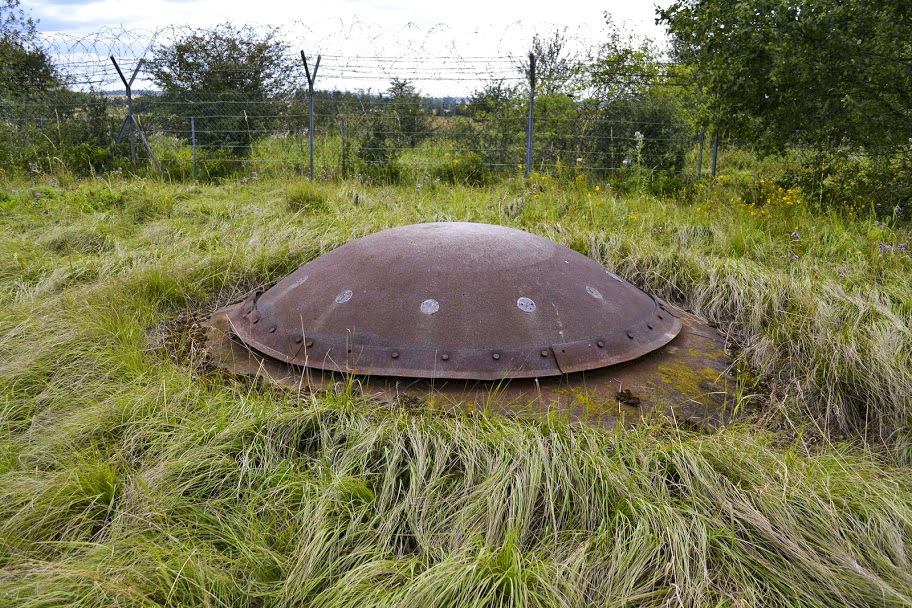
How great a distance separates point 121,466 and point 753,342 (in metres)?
2.93

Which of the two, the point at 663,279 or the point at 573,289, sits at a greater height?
the point at 573,289

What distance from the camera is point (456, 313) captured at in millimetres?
2477

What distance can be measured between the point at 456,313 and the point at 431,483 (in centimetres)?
73

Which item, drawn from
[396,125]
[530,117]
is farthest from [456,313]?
[396,125]

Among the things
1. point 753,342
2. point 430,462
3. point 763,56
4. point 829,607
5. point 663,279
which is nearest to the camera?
point 829,607

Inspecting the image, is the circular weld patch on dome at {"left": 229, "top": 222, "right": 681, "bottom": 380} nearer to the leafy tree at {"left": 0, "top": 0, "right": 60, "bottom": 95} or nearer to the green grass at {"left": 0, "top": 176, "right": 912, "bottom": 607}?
the green grass at {"left": 0, "top": 176, "right": 912, "bottom": 607}

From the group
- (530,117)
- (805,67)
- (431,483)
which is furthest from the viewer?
(530,117)

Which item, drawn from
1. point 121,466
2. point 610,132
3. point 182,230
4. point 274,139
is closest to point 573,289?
point 121,466

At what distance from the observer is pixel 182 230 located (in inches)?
198

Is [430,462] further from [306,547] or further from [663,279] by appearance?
[663,279]

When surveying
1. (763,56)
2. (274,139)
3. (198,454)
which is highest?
(763,56)

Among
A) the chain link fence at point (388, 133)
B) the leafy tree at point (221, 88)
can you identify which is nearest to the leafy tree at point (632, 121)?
the chain link fence at point (388, 133)

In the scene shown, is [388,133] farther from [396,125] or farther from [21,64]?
[21,64]

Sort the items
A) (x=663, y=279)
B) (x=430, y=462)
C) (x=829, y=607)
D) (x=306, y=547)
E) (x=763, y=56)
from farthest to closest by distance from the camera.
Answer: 1. (x=763, y=56)
2. (x=663, y=279)
3. (x=430, y=462)
4. (x=306, y=547)
5. (x=829, y=607)
